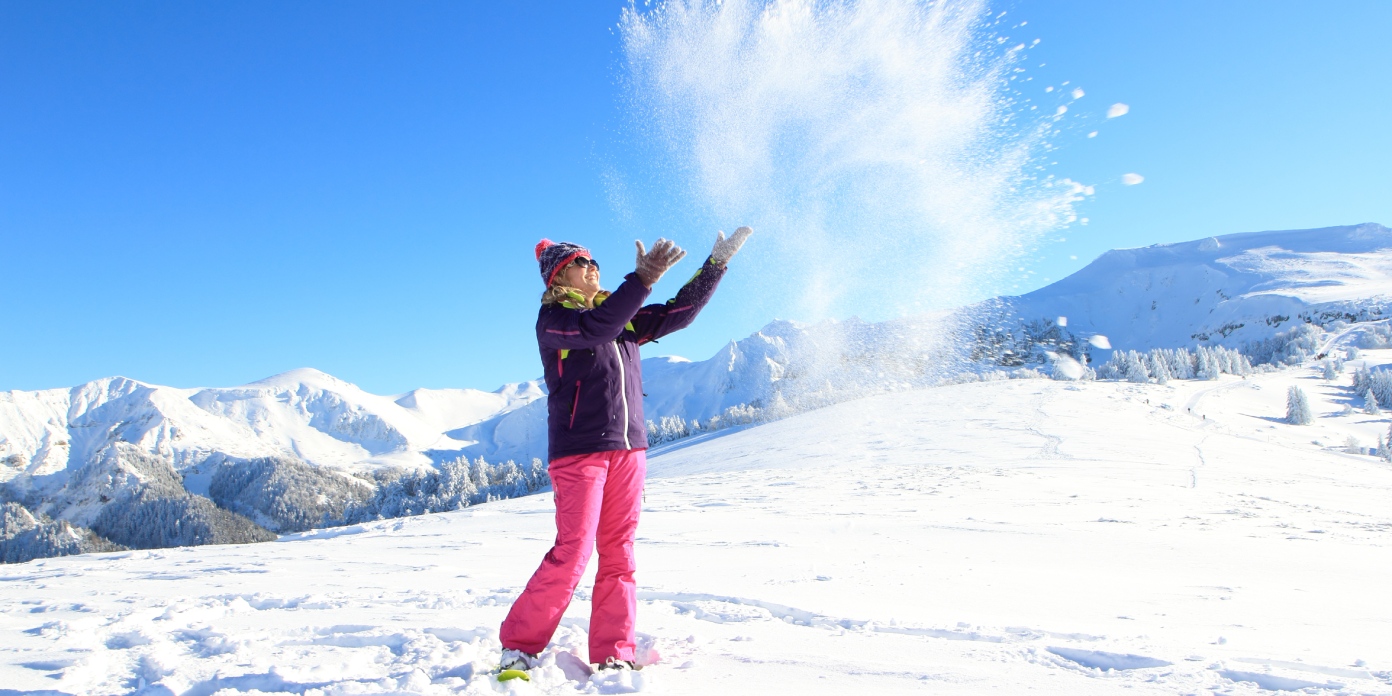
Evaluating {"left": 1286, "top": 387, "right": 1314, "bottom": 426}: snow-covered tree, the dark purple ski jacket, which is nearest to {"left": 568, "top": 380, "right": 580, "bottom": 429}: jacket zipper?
the dark purple ski jacket

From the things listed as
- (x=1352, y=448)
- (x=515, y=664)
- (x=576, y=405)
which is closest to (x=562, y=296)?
(x=576, y=405)

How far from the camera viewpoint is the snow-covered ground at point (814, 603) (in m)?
2.70

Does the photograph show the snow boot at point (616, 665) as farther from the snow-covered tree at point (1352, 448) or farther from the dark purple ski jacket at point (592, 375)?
the snow-covered tree at point (1352, 448)

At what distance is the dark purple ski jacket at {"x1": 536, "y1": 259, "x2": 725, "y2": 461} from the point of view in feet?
9.61

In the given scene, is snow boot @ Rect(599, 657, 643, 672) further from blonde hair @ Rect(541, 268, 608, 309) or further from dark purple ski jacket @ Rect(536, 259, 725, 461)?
blonde hair @ Rect(541, 268, 608, 309)

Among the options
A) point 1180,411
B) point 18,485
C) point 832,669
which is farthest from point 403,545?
point 18,485

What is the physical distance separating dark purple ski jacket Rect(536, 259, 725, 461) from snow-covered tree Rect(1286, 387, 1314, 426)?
2096 inches

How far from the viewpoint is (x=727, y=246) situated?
3.48 metres

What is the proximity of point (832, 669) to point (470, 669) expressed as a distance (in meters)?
1.51

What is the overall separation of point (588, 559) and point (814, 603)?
166 centimetres

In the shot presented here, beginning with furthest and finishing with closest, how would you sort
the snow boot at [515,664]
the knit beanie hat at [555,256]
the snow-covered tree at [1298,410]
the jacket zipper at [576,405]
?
the snow-covered tree at [1298,410] → the knit beanie hat at [555,256] → the jacket zipper at [576,405] → the snow boot at [515,664]


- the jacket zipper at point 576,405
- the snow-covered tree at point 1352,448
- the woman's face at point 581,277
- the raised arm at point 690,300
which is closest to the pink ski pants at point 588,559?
the jacket zipper at point 576,405

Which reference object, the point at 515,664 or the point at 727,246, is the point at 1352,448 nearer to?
the point at 727,246

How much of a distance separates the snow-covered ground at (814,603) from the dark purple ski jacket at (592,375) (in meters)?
0.98
